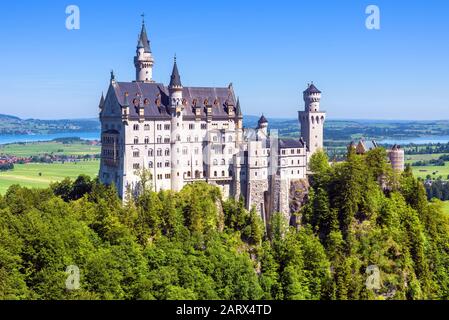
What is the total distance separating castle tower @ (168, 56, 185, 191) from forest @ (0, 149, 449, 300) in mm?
2693

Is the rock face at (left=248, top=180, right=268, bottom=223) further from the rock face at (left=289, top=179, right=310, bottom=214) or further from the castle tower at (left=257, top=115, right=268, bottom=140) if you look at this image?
the castle tower at (left=257, top=115, right=268, bottom=140)

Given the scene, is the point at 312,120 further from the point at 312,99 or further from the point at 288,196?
the point at 288,196

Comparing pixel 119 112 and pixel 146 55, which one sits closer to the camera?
pixel 119 112

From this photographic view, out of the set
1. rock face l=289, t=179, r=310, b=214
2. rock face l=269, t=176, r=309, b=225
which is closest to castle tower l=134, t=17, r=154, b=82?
rock face l=269, t=176, r=309, b=225

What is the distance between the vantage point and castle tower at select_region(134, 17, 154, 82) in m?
104

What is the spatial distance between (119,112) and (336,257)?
38.7 m

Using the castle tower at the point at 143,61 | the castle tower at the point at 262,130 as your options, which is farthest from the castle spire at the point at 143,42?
the castle tower at the point at 262,130

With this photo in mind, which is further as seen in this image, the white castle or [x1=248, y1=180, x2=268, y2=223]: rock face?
[x1=248, y1=180, x2=268, y2=223]: rock face

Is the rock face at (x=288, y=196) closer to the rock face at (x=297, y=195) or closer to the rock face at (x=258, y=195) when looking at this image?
the rock face at (x=297, y=195)

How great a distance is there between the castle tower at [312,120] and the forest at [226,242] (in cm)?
557
